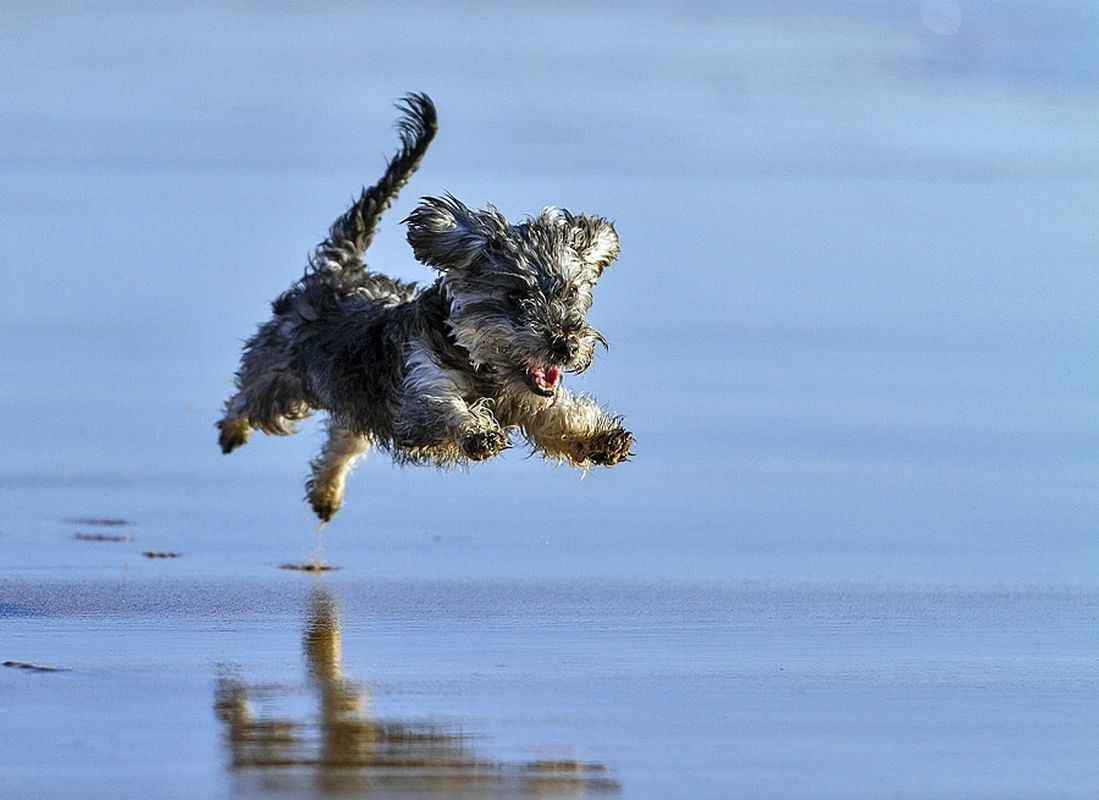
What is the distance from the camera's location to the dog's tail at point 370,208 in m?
9.64

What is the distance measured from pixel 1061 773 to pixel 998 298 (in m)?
10.1

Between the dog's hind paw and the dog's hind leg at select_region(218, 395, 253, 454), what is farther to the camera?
the dog's hind paw

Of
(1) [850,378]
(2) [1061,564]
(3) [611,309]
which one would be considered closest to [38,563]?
(2) [1061,564]

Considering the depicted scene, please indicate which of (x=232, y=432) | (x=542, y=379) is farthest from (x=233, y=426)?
(x=542, y=379)

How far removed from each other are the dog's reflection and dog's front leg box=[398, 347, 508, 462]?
1.70 meters

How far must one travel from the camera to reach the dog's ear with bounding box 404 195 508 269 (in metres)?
7.96

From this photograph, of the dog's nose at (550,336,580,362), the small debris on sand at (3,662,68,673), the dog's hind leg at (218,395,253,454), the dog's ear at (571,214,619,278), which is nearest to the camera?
the small debris on sand at (3,662,68,673)

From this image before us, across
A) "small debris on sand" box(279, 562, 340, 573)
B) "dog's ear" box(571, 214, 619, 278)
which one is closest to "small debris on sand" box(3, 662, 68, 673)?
"small debris on sand" box(279, 562, 340, 573)

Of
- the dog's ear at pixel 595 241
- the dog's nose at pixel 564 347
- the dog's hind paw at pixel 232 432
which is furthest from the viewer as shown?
the dog's hind paw at pixel 232 432

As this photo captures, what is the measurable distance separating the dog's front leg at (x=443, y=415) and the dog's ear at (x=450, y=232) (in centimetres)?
34

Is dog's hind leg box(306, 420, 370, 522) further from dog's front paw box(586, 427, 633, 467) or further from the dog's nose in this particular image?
the dog's nose

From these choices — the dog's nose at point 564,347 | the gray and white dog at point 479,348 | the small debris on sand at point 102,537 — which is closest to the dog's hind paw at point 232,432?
the small debris on sand at point 102,537

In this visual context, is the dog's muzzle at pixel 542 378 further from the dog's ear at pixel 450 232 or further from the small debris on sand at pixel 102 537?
the small debris on sand at pixel 102 537

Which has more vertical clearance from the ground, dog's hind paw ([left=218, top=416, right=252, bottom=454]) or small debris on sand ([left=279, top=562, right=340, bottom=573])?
dog's hind paw ([left=218, top=416, right=252, bottom=454])
